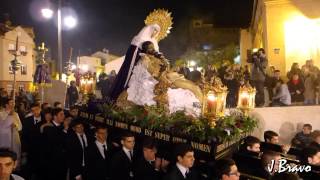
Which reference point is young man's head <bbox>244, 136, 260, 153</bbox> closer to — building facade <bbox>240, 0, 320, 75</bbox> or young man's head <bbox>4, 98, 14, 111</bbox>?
young man's head <bbox>4, 98, 14, 111</bbox>

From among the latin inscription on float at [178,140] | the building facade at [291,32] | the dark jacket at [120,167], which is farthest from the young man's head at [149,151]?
the building facade at [291,32]

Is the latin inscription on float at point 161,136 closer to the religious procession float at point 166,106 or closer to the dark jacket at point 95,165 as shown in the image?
the religious procession float at point 166,106

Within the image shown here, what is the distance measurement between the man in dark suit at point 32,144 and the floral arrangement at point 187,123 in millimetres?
1546

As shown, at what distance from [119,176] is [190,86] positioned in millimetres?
3127

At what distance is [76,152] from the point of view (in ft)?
23.7

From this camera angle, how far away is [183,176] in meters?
5.14

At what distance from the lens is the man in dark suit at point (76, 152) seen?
700cm

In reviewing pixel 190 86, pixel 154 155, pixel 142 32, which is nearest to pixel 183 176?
pixel 154 155

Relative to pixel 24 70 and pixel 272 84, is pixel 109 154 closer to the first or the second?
pixel 272 84

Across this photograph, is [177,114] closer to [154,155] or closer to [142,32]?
[154,155]

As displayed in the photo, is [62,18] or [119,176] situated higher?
[62,18]

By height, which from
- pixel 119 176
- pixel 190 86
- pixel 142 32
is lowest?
pixel 119 176

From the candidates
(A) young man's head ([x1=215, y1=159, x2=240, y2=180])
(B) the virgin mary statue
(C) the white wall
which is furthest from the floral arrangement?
(C) the white wall

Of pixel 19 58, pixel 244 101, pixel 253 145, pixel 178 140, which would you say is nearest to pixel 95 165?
pixel 178 140
